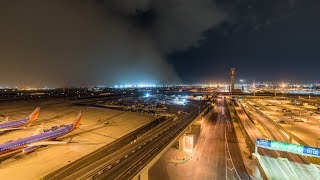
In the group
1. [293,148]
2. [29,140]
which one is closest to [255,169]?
[293,148]

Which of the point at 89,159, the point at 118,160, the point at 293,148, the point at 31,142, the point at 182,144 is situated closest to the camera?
the point at 118,160

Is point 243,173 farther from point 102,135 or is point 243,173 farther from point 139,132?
point 102,135

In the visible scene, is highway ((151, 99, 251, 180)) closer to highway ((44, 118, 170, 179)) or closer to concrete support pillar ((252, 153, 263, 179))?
concrete support pillar ((252, 153, 263, 179))

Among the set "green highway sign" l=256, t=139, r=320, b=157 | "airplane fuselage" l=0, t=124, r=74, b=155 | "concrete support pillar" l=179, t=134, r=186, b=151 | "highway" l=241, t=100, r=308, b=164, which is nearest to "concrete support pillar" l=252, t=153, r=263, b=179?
"green highway sign" l=256, t=139, r=320, b=157

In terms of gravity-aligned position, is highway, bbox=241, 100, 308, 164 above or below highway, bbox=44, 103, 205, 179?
below

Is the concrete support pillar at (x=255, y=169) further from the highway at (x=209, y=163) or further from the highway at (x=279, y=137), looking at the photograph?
the highway at (x=279, y=137)

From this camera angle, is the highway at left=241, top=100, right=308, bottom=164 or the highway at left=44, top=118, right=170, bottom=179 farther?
the highway at left=241, top=100, right=308, bottom=164

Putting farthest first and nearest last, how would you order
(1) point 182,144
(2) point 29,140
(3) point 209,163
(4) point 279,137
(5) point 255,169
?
(4) point 279,137 < (1) point 182,144 < (3) point 209,163 < (5) point 255,169 < (2) point 29,140

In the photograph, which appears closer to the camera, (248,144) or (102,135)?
(102,135)

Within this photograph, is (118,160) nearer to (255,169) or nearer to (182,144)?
(182,144)

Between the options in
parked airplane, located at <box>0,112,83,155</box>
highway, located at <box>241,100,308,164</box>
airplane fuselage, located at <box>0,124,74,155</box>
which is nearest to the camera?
airplane fuselage, located at <box>0,124,74,155</box>

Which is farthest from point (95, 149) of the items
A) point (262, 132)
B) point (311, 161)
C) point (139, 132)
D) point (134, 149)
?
point (262, 132)
